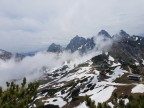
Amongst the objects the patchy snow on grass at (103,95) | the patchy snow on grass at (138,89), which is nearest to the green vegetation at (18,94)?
the patchy snow on grass at (138,89)

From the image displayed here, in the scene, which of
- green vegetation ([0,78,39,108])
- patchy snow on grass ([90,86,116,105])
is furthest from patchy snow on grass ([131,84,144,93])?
green vegetation ([0,78,39,108])

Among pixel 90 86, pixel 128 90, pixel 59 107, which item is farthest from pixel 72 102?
pixel 128 90

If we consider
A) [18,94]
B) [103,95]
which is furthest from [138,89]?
[18,94]

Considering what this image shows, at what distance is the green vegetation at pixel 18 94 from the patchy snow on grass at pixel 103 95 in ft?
403

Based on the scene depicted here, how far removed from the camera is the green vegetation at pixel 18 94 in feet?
67.6

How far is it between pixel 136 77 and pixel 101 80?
23143mm

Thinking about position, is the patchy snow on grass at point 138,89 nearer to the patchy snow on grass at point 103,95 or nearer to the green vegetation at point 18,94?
the patchy snow on grass at point 103,95

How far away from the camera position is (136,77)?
182m

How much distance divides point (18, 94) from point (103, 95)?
130563mm

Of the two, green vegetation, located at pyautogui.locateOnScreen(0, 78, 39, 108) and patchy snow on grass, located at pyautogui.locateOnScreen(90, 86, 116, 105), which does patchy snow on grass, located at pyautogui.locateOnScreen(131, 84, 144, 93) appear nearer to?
patchy snow on grass, located at pyautogui.locateOnScreen(90, 86, 116, 105)

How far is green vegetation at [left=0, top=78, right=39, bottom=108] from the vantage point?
811 inches

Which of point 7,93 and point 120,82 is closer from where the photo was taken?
point 7,93

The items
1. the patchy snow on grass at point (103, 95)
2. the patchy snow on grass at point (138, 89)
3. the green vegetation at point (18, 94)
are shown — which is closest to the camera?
the green vegetation at point (18, 94)

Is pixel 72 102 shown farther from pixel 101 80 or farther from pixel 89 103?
pixel 89 103
